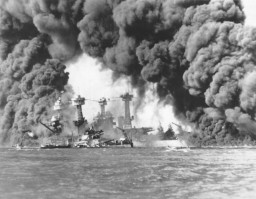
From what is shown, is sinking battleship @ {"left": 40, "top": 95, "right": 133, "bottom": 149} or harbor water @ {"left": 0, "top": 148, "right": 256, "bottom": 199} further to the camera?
sinking battleship @ {"left": 40, "top": 95, "right": 133, "bottom": 149}

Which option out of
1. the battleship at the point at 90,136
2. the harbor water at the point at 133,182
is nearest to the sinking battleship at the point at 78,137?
the battleship at the point at 90,136

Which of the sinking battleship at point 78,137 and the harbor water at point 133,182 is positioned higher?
the sinking battleship at point 78,137

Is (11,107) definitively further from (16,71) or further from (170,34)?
(170,34)

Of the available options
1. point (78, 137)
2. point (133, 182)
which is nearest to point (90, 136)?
point (78, 137)

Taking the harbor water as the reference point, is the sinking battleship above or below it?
above

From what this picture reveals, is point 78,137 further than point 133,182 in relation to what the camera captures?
Yes

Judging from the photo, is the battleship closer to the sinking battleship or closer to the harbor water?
the sinking battleship

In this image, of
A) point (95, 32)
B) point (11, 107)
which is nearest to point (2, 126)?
point (11, 107)

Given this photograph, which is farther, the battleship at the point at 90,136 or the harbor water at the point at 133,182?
the battleship at the point at 90,136

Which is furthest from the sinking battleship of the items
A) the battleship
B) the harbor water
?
the harbor water

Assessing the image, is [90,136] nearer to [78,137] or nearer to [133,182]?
[78,137]

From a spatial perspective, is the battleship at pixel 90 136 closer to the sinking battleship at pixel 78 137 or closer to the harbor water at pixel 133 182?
the sinking battleship at pixel 78 137
